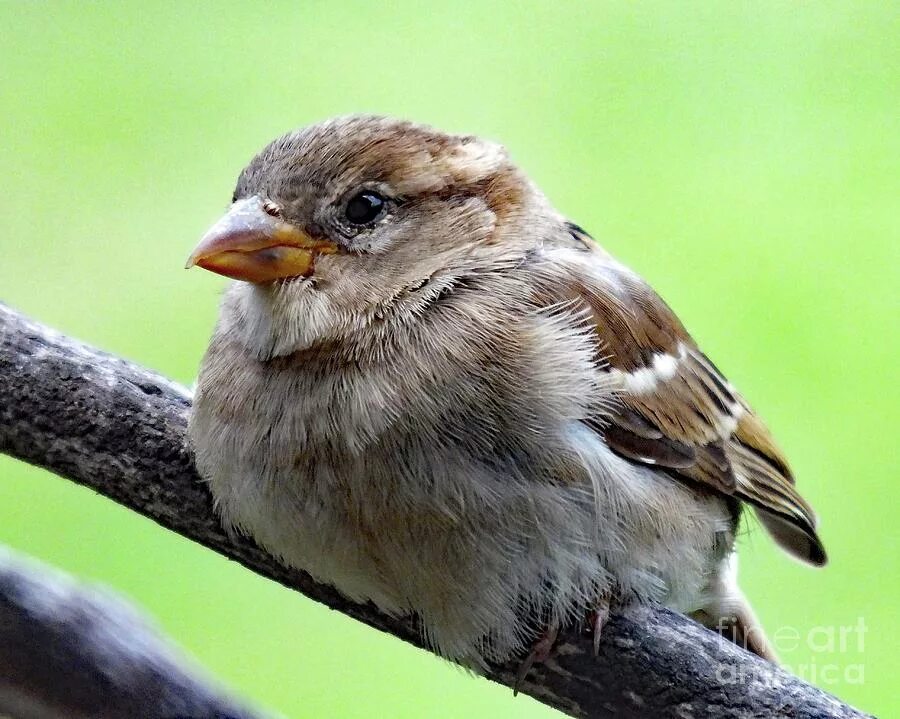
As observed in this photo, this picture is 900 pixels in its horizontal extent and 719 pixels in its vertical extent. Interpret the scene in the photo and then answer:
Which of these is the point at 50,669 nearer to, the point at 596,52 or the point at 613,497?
the point at 613,497

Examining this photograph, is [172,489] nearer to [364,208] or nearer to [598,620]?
[364,208]

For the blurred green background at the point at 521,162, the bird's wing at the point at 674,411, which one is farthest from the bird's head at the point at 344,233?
the blurred green background at the point at 521,162

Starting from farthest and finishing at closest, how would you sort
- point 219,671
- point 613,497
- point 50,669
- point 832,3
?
point 832,3, point 219,671, point 613,497, point 50,669

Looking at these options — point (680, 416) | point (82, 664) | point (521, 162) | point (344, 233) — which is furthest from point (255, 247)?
point (521, 162)

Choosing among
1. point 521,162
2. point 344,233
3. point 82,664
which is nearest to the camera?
point 82,664

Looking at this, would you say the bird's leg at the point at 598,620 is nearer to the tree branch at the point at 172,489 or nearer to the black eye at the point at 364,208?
the tree branch at the point at 172,489

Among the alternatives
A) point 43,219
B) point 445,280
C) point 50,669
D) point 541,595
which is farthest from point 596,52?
point 50,669
